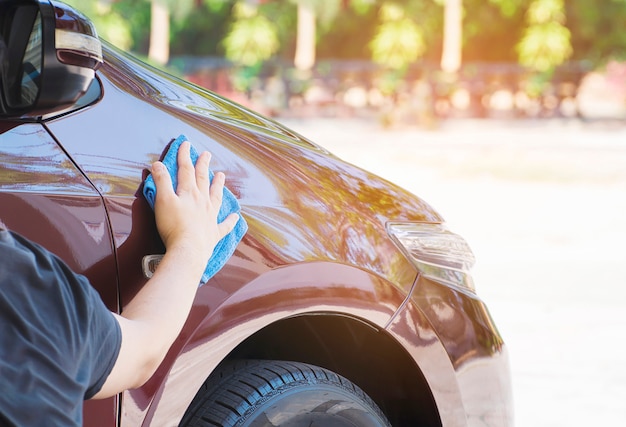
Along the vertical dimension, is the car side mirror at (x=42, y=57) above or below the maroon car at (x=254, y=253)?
above

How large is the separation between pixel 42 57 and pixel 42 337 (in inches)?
20.5

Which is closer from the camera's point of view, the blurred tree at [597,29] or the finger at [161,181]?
the finger at [161,181]

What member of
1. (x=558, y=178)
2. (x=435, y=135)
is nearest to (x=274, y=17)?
(x=435, y=135)

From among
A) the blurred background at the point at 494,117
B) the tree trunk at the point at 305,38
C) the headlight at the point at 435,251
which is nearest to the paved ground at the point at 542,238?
the blurred background at the point at 494,117

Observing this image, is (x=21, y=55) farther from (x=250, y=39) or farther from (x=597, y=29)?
(x=597, y=29)

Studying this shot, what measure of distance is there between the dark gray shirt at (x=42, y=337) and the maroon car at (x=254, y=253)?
39 cm

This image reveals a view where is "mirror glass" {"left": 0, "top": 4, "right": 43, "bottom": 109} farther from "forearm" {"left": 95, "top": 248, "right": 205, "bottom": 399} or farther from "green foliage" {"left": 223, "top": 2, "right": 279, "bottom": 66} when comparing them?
"green foliage" {"left": 223, "top": 2, "right": 279, "bottom": 66}

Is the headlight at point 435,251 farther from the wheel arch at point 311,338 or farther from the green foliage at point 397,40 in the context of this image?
the green foliage at point 397,40

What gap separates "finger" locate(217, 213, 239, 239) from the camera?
1.79m

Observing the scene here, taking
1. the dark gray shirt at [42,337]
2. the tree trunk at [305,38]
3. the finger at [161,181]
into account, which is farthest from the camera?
the tree trunk at [305,38]

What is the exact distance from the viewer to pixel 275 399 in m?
2.01

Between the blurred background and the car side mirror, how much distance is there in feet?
10.4

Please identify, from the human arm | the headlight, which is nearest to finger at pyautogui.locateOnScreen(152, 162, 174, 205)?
the human arm

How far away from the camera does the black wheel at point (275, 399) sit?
1.98 m
